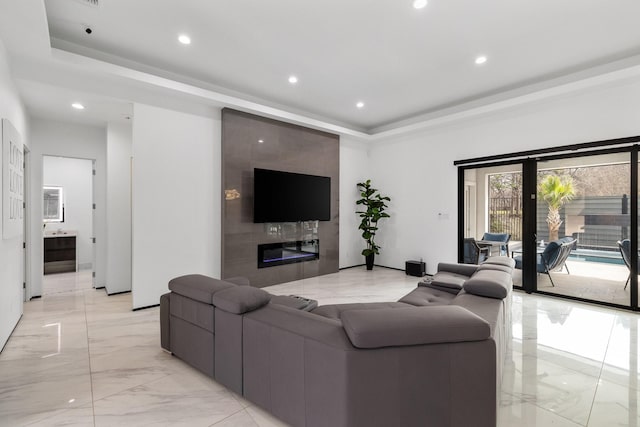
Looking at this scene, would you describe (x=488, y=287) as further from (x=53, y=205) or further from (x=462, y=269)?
(x=53, y=205)

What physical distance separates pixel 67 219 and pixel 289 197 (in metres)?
5.49

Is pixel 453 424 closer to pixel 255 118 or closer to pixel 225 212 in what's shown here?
pixel 225 212

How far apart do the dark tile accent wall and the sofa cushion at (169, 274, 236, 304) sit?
2208 mm

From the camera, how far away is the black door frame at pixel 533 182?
13.0 ft

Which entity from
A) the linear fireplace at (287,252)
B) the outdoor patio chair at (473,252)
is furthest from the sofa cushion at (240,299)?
the outdoor patio chair at (473,252)

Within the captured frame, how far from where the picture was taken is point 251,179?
5.02 meters

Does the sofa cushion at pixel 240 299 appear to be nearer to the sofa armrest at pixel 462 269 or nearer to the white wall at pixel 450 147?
the sofa armrest at pixel 462 269

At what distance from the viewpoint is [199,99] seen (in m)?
4.37

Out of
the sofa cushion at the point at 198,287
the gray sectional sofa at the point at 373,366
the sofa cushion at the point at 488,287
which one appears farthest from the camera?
the sofa cushion at the point at 488,287

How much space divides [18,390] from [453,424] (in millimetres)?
2987

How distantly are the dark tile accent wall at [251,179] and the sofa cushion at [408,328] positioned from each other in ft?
11.9

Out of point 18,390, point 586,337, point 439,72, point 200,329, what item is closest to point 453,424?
point 200,329

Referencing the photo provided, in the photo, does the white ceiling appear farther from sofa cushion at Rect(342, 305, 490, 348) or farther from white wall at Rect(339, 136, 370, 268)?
sofa cushion at Rect(342, 305, 490, 348)

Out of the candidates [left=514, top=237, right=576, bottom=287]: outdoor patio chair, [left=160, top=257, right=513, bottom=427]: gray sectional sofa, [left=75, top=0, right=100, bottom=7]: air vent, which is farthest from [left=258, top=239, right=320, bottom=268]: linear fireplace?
[left=514, top=237, right=576, bottom=287]: outdoor patio chair
